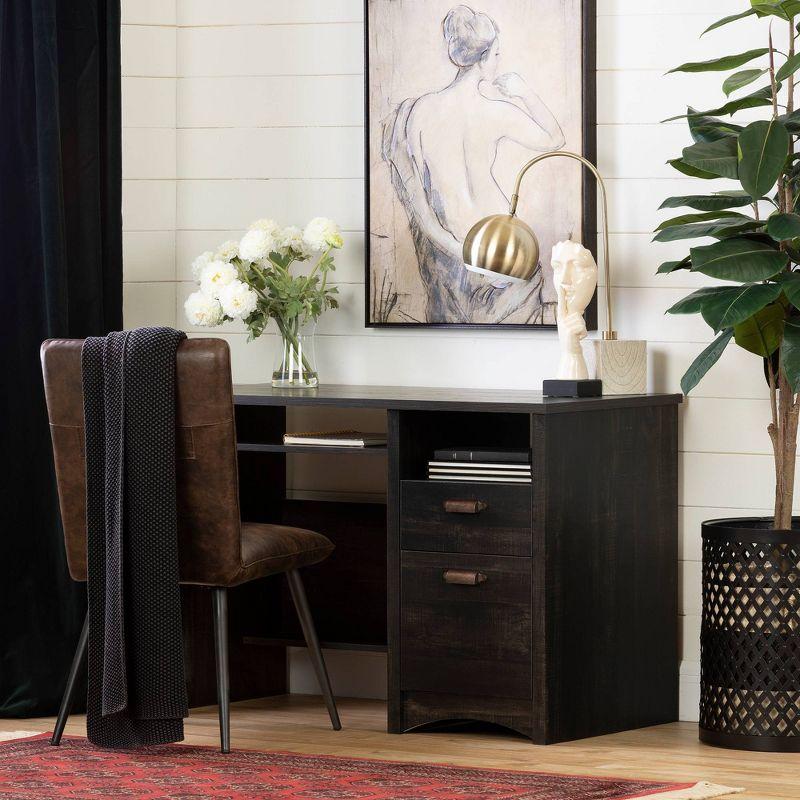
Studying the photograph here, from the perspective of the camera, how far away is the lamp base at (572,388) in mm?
3311

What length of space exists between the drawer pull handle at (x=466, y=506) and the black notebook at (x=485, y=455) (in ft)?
0.31

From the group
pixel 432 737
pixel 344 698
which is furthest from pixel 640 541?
pixel 344 698

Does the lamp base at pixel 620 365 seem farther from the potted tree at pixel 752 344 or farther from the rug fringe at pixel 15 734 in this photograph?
the rug fringe at pixel 15 734

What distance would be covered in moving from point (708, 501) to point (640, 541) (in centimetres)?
25

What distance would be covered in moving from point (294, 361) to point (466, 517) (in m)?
0.72

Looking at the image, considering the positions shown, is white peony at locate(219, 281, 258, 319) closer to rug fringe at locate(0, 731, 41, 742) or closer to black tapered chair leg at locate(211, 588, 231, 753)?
black tapered chair leg at locate(211, 588, 231, 753)

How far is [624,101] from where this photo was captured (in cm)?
364

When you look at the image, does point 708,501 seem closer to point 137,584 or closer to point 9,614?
point 137,584

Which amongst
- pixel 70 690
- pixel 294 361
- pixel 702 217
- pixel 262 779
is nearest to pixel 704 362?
pixel 702 217

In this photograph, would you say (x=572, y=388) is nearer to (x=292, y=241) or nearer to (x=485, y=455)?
(x=485, y=455)

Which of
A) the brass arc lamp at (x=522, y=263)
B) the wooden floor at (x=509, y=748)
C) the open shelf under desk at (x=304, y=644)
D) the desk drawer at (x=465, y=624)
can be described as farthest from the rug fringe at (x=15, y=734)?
the brass arc lamp at (x=522, y=263)

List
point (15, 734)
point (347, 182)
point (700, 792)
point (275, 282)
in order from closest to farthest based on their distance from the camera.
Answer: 1. point (700, 792)
2. point (15, 734)
3. point (275, 282)
4. point (347, 182)

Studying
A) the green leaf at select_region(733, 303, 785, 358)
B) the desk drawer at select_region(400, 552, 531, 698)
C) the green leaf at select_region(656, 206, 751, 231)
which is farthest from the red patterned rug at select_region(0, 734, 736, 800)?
the green leaf at select_region(656, 206, 751, 231)

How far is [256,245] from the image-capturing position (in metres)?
3.64
